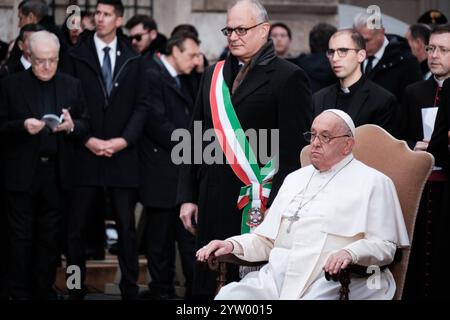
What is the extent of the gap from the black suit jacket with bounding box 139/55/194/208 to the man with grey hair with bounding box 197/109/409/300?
364 centimetres

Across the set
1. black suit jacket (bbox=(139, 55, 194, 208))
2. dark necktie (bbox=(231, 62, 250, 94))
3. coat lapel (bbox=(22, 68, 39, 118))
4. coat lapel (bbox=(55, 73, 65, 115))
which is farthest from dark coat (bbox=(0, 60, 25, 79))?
dark necktie (bbox=(231, 62, 250, 94))

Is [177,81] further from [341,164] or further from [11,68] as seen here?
[341,164]

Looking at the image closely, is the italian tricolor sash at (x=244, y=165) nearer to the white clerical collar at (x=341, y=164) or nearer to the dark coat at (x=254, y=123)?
the dark coat at (x=254, y=123)

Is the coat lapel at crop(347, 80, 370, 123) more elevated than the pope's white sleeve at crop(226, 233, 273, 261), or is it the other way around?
the coat lapel at crop(347, 80, 370, 123)

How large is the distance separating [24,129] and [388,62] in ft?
11.0

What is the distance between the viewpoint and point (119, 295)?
12477mm

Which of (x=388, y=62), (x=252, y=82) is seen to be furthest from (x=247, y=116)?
(x=388, y=62)

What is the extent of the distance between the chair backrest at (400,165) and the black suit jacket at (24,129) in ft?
10.2

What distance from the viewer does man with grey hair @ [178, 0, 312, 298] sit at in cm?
918

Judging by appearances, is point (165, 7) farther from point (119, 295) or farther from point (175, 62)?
point (119, 295)

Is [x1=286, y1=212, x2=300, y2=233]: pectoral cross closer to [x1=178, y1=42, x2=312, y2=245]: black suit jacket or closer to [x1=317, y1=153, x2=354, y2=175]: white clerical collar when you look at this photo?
[x1=317, y1=153, x2=354, y2=175]: white clerical collar

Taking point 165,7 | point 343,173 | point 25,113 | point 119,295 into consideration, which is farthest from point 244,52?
point 165,7

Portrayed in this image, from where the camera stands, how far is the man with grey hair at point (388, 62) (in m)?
12.5

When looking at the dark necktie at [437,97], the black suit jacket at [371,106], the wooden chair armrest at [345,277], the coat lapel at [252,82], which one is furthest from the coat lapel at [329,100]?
the wooden chair armrest at [345,277]
